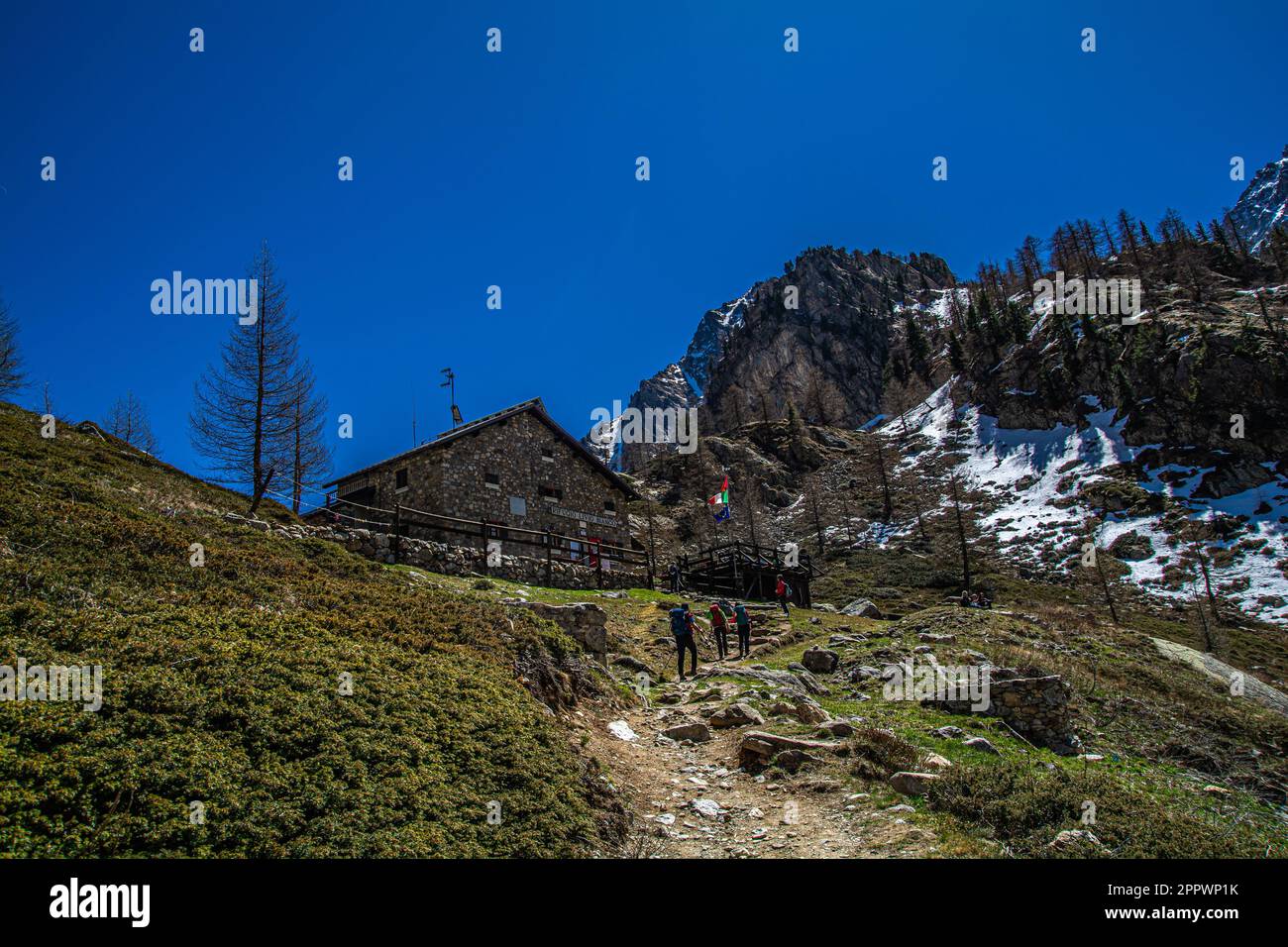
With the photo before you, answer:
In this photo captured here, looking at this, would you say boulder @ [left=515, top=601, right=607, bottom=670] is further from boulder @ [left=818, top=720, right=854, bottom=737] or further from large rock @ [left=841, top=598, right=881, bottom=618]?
large rock @ [left=841, top=598, right=881, bottom=618]

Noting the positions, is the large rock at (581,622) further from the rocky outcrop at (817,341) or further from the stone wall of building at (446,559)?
the rocky outcrop at (817,341)

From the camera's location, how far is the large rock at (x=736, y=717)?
40.1ft

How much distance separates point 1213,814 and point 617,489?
97.0 feet

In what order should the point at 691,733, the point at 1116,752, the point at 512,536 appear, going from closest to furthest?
the point at 691,733 → the point at 1116,752 → the point at 512,536

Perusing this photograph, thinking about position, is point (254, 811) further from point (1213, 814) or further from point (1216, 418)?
point (1216, 418)

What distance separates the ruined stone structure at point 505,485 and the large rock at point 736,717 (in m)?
15.4

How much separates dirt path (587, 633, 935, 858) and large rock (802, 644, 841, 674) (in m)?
6.81

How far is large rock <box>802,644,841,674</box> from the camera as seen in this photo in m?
18.2

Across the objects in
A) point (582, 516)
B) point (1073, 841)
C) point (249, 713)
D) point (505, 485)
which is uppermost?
point (505, 485)
